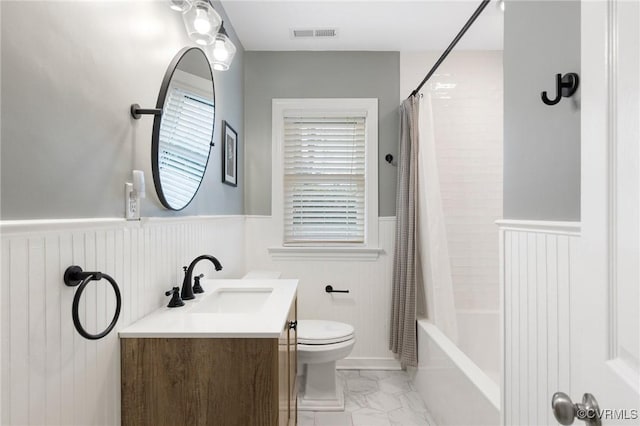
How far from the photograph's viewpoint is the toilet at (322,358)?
6.68ft

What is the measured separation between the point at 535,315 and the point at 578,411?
1.70ft

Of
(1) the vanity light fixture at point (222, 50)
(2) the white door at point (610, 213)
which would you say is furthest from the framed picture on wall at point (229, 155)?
(2) the white door at point (610, 213)

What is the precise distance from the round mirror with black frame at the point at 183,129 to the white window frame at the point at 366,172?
0.98 metres

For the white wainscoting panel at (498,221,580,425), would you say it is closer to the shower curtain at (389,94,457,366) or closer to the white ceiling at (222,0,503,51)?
the shower curtain at (389,94,457,366)

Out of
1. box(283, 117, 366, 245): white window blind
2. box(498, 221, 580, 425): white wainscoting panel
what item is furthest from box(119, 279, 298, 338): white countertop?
box(283, 117, 366, 245): white window blind

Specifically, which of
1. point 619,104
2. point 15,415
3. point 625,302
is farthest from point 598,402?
point 15,415

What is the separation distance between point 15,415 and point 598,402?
1.06m

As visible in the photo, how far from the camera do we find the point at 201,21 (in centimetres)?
138

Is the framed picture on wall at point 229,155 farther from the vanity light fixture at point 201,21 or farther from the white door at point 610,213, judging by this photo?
the white door at point 610,213

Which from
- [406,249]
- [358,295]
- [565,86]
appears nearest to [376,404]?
→ [358,295]

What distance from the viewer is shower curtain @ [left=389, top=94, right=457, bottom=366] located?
2289 millimetres

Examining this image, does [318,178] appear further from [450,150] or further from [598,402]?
[598,402]

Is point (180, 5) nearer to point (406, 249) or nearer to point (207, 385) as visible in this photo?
point (207, 385)

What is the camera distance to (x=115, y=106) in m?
1.03
